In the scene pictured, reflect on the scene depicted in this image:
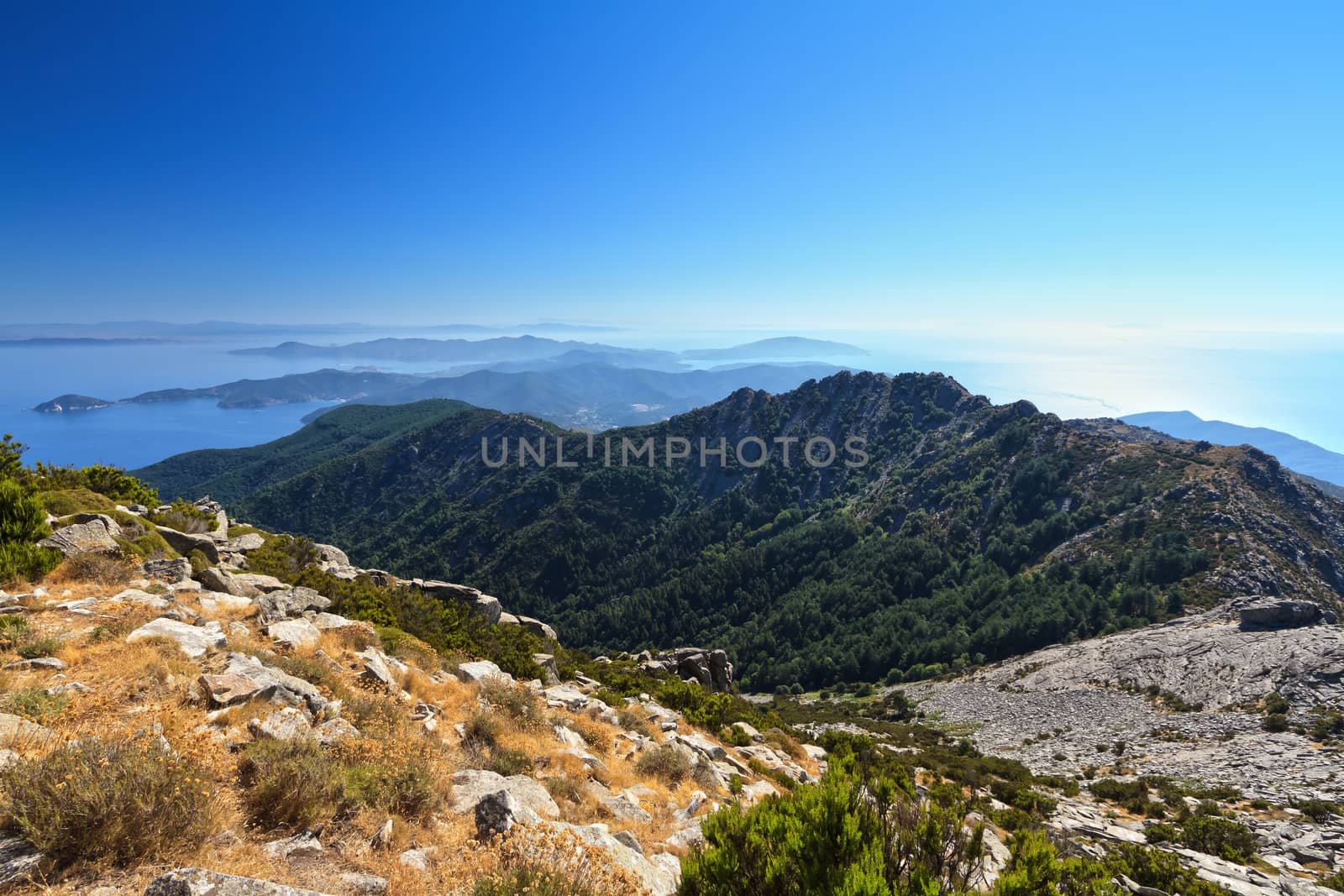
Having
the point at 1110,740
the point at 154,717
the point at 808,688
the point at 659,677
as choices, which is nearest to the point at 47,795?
the point at 154,717

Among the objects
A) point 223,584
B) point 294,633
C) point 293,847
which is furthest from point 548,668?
point 293,847

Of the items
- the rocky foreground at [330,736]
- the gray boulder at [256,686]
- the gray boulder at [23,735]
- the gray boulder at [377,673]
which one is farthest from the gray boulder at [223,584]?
the gray boulder at [23,735]

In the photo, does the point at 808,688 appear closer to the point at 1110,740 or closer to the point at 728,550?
the point at 1110,740

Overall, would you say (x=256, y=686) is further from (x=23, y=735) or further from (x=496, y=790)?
(x=496, y=790)

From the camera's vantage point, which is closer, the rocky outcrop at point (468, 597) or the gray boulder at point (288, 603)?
the gray boulder at point (288, 603)

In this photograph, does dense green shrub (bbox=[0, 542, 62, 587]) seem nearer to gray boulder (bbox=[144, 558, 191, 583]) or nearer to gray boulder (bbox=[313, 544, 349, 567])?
gray boulder (bbox=[144, 558, 191, 583])

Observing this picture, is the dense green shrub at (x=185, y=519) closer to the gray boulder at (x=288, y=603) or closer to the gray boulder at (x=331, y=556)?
the gray boulder at (x=331, y=556)

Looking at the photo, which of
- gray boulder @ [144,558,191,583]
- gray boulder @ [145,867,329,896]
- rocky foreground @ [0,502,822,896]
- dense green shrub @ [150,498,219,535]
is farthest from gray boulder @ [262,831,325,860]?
A: dense green shrub @ [150,498,219,535]
